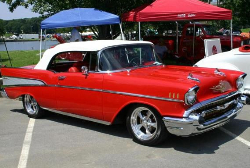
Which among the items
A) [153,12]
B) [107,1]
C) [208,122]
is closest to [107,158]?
[208,122]

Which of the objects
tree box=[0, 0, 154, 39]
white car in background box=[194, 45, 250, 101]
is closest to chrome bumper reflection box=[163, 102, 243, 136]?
white car in background box=[194, 45, 250, 101]

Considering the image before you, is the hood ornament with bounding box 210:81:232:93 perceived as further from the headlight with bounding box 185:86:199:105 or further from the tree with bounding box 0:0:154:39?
the tree with bounding box 0:0:154:39

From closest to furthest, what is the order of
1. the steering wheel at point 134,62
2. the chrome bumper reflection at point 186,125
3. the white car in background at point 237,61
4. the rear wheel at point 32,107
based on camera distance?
the chrome bumper reflection at point 186,125
the steering wheel at point 134,62
the rear wheel at point 32,107
the white car in background at point 237,61

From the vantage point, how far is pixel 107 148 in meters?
4.48

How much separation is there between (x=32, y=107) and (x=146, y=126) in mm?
2929

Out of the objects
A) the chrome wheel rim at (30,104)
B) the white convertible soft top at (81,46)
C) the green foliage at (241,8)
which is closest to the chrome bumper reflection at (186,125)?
the white convertible soft top at (81,46)

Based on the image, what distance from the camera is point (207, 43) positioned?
975 centimetres

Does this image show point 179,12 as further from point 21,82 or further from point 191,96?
point 191,96

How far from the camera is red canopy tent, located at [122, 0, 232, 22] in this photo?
1028 cm

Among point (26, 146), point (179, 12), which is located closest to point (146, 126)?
point (26, 146)

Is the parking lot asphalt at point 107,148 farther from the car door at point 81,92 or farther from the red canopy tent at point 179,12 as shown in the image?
the red canopy tent at point 179,12

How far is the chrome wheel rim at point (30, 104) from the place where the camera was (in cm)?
627

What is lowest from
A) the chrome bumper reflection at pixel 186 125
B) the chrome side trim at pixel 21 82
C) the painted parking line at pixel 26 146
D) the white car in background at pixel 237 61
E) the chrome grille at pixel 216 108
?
the painted parking line at pixel 26 146

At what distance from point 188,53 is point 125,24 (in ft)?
11.9
